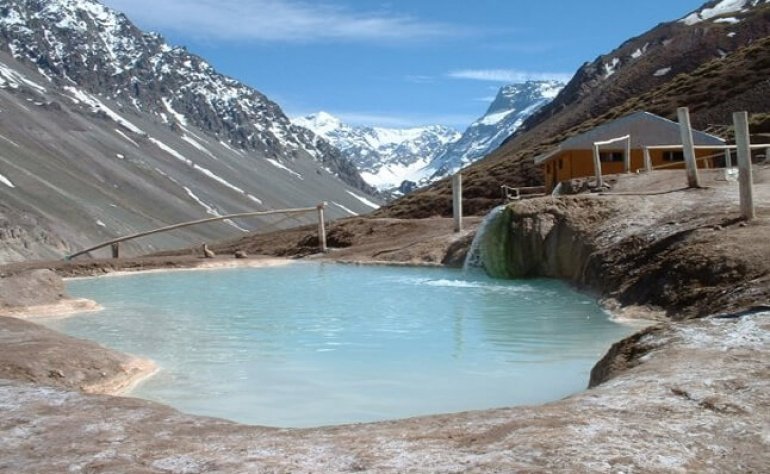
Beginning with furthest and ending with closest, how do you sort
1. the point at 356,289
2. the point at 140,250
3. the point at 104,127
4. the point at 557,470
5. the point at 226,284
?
the point at 104,127
the point at 140,250
the point at 226,284
the point at 356,289
the point at 557,470

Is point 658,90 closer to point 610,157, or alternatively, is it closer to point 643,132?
point 643,132

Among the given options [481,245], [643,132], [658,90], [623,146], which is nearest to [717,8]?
[658,90]

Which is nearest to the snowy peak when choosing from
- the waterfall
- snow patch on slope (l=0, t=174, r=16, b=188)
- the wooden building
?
snow patch on slope (l=0, t=174, r=16, b=188)

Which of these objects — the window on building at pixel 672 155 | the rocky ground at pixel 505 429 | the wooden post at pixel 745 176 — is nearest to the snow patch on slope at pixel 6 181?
the window on building at pixel 672 155

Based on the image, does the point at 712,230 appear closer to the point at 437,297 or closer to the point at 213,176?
the point at 437,297

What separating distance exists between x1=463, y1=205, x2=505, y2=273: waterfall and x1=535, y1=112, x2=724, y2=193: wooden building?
1440cm

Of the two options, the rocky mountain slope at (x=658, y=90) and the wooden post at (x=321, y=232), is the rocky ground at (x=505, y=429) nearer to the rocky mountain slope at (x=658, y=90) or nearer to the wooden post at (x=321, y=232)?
the wooden post at (x=321, y=232)

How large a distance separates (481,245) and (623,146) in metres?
15.8

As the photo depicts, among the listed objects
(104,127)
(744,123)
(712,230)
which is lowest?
(712,230)

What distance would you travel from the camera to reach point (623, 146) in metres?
37.4

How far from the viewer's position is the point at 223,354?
37.6 feet

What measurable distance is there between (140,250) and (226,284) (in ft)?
290

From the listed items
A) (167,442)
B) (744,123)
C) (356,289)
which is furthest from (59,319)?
(744,123)

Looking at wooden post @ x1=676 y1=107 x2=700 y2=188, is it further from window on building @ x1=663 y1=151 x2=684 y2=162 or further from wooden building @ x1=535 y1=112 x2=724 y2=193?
window on building @ x1=663 y1=151 x2=684 y2=162
